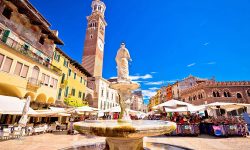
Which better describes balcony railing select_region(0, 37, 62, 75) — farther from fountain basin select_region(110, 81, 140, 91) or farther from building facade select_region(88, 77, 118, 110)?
building facade select_region(88, 77, 118, 110)

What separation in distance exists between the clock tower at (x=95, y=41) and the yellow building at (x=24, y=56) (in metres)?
26.6

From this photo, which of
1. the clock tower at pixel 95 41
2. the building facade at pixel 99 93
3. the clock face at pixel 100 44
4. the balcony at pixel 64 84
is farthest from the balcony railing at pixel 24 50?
the clock face at pixel 100 44

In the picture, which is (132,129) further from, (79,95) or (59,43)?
(79,95)

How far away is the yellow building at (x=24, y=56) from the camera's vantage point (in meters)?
13.1

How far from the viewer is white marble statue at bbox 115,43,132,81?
6559 mm

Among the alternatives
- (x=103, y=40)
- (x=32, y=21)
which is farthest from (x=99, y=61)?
(x=32, y=21)

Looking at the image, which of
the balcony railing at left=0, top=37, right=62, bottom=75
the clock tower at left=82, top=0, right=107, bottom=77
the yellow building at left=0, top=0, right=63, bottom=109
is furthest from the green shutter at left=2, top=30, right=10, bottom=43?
the clock tower at left=82, top=0, right=107, bottom=77

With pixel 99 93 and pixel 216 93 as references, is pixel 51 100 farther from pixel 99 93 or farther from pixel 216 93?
pixel 216 93

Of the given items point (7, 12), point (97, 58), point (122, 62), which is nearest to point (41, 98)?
point (7, 12)

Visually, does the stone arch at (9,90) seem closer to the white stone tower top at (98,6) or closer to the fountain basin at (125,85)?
the fountain basin at (125,85)

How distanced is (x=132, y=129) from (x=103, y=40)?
55.3m

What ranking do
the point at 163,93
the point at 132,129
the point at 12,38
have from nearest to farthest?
the point at 132,129 → the point at 12,38 → the point at 163,93

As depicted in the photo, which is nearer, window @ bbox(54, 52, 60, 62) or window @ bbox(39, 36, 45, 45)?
window @ bbox(39, 36, 45, 45)

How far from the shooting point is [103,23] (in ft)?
188
